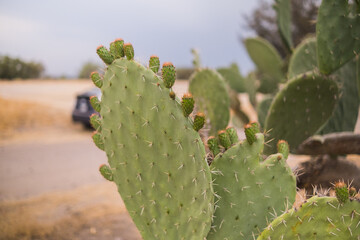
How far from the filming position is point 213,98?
84.8 inches

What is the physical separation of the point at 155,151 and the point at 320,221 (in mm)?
475

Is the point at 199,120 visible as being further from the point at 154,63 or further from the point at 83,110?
the point at 83,110

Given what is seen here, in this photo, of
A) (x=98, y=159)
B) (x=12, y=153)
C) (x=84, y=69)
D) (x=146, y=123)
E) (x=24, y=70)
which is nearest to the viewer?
(x=146, y=123)

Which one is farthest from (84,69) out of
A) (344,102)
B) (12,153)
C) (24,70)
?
(344,102)

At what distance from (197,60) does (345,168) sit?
109 centimetres

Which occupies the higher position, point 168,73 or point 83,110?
point 168,73

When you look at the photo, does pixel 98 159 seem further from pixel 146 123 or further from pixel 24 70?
pixel 24 70

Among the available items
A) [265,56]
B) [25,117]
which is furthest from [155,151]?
[25,117]

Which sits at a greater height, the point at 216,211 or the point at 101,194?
the point at 216,211

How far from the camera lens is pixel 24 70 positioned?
22.5 metres

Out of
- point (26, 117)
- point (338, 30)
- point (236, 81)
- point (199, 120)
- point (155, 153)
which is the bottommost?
point (26, 117)

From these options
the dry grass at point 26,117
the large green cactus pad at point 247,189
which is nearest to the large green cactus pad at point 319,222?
the large green cactus pad at point 247,189

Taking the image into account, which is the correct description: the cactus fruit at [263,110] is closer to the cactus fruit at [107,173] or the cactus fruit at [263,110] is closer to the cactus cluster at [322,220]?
the cactus fruit at [107,173]

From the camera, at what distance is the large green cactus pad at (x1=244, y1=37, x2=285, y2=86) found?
11.3 ft
